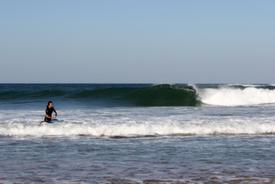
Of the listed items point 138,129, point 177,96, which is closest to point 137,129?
point 138,129

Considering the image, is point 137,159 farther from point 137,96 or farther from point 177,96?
point 137,96

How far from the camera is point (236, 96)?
37406mm

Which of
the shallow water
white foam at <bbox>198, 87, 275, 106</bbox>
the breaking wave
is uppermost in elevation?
white foam at <bbox>198, 87, 275, 106</bbox>

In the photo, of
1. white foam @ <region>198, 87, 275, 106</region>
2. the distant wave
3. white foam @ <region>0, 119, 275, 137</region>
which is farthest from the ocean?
white foam @ <region>198, 87, 275, 106</region>

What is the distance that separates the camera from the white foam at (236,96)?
36.6 metres

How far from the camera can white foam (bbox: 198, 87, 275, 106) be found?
1439 inches

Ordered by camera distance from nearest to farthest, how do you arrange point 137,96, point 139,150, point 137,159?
point 137,159 < point 139,150 < point 137,96

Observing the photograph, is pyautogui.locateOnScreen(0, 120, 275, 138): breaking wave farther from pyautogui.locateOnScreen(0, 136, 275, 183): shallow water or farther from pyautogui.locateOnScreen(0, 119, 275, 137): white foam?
pyautogui.locateOnScreen(0, 136, 275, 183): shallow water

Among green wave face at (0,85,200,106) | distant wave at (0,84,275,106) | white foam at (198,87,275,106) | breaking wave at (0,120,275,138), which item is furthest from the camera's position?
white foam at (198,87,275,106)

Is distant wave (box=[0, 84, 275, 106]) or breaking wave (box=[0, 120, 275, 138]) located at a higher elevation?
distant wave (box=[0, 84, 275, 106])

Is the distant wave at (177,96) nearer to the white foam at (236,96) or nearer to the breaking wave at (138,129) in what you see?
the white foam at (236,96)

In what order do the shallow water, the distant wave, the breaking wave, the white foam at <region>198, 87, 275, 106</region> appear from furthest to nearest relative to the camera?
the white foam at <region>198, 87, 275, 106</region>, the distant wave, the breaking wave, the shallow water

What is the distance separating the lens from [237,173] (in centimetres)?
945

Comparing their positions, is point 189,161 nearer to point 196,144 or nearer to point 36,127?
point 196,144
